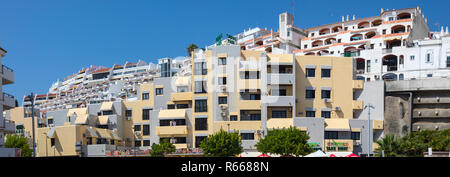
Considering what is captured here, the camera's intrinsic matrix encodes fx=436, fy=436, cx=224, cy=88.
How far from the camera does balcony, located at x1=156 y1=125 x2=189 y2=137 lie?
184 ft

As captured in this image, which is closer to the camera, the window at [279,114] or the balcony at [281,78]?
the balcony at [281,78]

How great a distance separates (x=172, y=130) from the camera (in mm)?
56344

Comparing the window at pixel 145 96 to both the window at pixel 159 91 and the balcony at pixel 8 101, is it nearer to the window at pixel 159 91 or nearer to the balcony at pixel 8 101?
the window at pixel 159 91

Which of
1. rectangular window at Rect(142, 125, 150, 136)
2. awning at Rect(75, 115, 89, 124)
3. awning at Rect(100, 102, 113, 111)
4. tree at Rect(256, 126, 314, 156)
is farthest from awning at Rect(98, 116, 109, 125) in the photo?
tree at Rect(256, 126, 314, 156)

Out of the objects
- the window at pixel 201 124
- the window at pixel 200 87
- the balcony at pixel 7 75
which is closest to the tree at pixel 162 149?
the window at pixel 201 124

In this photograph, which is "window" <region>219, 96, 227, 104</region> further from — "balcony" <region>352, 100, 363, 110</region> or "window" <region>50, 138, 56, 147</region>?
"window" <region>50, 138, 56, 147</region>

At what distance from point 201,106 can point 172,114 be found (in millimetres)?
4180

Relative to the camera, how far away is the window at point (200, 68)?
56688 mm

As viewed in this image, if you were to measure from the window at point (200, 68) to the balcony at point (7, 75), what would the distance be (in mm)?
23024

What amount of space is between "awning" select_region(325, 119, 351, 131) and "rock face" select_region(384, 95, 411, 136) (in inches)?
242
